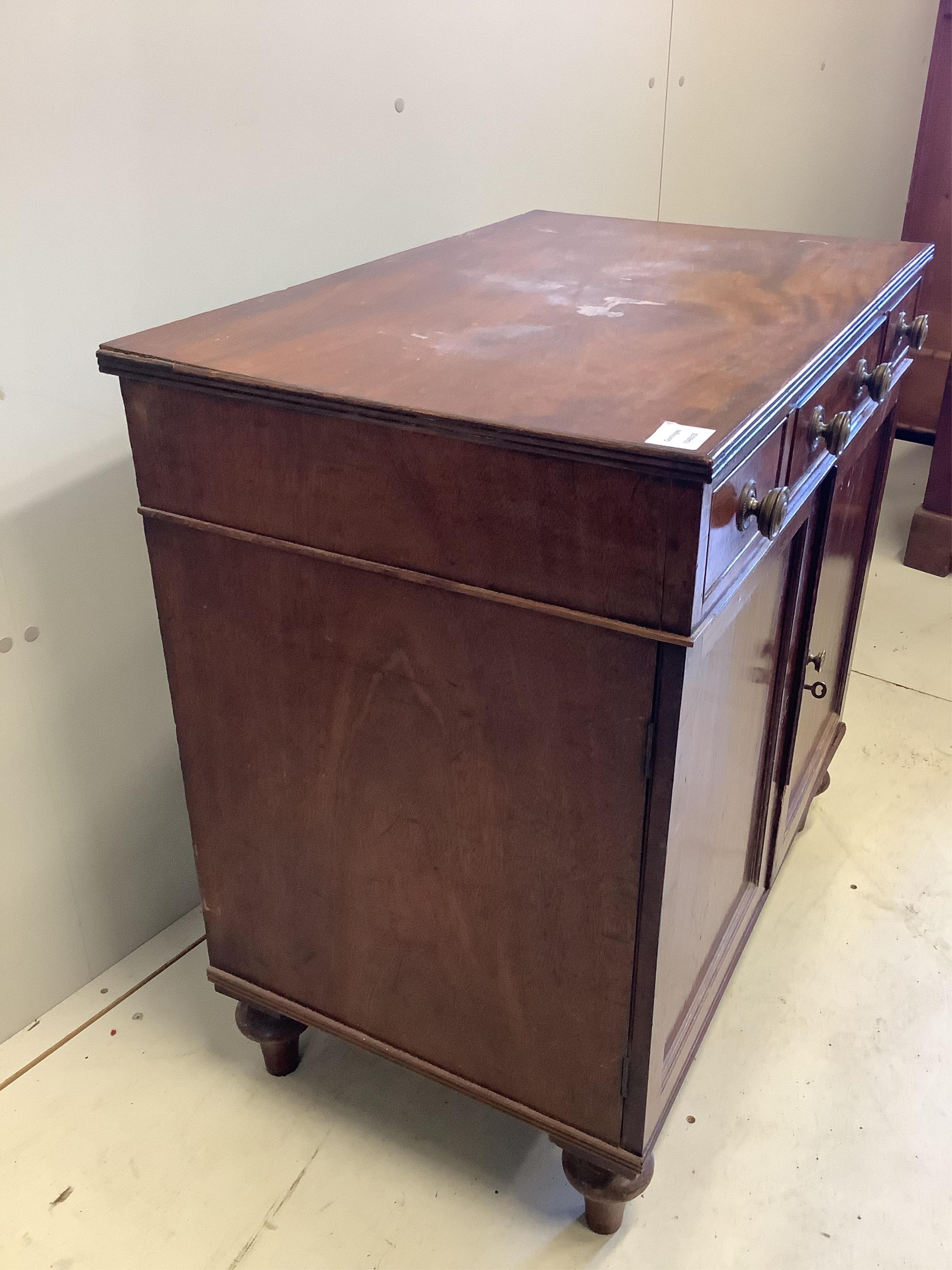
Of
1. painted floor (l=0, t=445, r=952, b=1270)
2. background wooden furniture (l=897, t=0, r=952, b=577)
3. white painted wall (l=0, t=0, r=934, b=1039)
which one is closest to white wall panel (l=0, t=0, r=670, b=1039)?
white painted wall (l=0, t=0, r=934, b=1039)

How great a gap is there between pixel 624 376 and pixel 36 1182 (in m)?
1.04

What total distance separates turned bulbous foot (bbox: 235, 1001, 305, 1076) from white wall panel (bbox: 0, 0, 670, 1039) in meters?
0.28

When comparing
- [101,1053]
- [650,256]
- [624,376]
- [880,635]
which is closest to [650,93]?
[650,256]

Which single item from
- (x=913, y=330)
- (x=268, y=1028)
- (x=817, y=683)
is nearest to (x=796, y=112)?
(x=913, y=330)

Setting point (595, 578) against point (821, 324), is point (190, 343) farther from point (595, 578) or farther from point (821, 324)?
point (821, 324)

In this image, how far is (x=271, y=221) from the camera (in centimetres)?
131

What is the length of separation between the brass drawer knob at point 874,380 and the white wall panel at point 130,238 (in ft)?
2.27

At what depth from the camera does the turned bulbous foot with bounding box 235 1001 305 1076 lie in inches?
49.1

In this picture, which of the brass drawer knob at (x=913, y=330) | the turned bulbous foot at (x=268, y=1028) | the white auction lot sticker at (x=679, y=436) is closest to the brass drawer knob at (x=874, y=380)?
the brass drawer knob at (x=913, y=330)

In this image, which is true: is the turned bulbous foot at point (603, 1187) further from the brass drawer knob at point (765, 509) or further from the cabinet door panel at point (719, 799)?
the brass drawer knob at point (765, 509)

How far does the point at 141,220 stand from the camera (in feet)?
3.83

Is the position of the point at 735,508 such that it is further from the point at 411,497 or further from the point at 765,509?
the point at 411,497

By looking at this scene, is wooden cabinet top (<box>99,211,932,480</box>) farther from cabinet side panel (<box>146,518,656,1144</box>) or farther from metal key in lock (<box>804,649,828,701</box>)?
metal key in lock (<box>804,649,828,701</box>)

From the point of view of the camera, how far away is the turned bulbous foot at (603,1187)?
3.52ft
